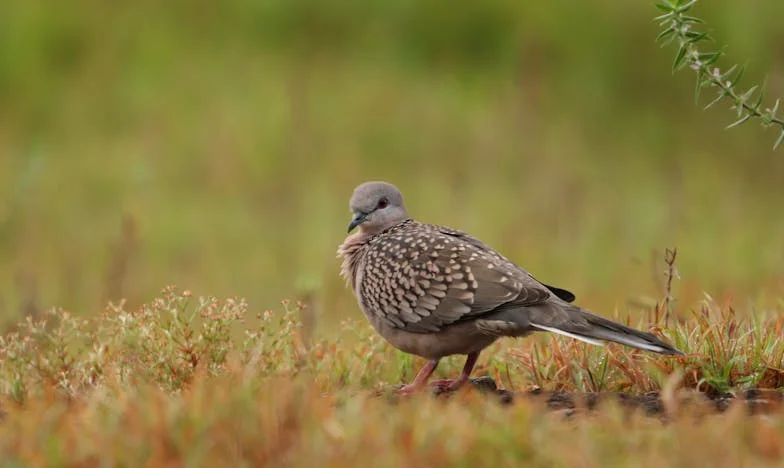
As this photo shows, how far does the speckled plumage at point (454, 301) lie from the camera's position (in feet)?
17.6

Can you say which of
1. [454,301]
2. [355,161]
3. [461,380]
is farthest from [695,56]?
[355,161]

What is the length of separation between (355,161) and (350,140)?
293 millimetres

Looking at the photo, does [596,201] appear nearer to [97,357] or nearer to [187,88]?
[187,88]

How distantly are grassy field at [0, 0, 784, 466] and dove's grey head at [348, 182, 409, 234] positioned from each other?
0.46m

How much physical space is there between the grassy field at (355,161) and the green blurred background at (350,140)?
0.07 ft

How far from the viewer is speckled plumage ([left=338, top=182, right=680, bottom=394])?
5367 mm

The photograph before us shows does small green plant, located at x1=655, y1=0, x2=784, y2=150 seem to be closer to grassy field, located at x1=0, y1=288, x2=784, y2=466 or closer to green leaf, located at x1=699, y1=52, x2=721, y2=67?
green leaf, located at x1=699, y1=52, x2=721, y2=67

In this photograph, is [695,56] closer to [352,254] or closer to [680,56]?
[680,56]

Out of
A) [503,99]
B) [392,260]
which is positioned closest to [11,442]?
[392,260]

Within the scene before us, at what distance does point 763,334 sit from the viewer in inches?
230

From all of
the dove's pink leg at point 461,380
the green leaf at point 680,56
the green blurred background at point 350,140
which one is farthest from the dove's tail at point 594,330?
the green blurred background at point 350,140

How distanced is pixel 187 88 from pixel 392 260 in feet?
23.0

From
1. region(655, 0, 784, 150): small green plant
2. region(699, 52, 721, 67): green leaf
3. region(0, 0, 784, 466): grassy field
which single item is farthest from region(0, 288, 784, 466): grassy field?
region(699, 52, 721, 67): green leaf

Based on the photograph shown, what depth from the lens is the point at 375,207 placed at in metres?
6.56
